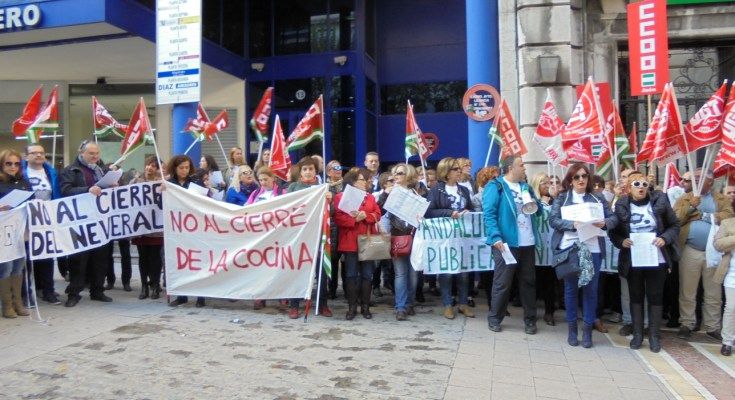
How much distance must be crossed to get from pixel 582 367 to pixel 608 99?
5.75 m

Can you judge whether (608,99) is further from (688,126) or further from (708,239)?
(708,239)

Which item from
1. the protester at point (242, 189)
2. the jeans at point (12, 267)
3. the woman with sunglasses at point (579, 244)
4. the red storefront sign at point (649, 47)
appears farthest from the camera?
the red storefront sign at point (649, 47)

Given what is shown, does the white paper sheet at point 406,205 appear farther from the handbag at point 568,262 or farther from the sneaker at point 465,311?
the handbag at point 568,262

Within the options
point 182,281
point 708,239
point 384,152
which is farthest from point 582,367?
point 384,152

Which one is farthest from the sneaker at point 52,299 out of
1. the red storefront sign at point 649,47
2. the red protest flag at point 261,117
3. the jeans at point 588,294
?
the red storefront sign at point 649,47

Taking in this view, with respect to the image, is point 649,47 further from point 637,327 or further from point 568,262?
point 637,327

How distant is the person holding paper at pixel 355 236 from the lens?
23.2 ft

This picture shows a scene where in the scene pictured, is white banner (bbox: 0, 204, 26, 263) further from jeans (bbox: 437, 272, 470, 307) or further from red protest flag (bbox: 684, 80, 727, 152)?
red protest flag (bbox: 684, 80, 727, 152)

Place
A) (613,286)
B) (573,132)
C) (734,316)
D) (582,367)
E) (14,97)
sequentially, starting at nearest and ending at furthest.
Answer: (582,367) < (734,316) < (573,132) < (613,286) < (14,97)

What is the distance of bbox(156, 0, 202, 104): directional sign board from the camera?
29.0 feet

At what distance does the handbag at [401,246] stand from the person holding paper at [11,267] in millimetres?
4436

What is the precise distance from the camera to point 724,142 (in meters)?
6.47

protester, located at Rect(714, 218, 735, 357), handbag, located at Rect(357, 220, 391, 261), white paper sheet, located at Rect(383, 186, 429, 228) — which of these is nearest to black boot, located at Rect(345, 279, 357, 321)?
handbag, located at Rect(357, 220, 391, 261)

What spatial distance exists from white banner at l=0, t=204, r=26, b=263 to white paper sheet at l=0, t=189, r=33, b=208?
8cm
